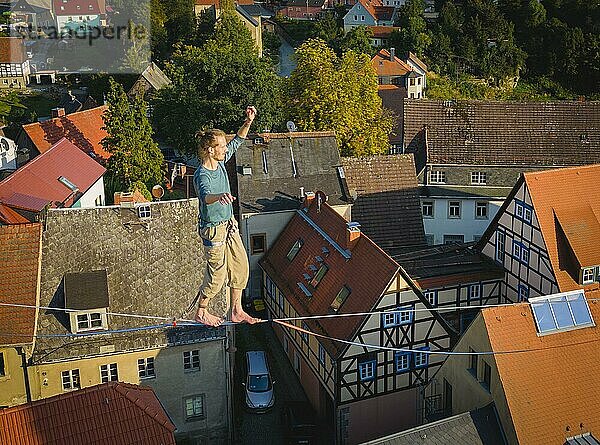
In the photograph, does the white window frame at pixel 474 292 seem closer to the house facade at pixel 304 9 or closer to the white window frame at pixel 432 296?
the white window frame at pixel 432 296

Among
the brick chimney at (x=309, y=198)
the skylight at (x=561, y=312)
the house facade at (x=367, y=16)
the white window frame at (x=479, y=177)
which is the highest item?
the house facade at (x=367, y=16)

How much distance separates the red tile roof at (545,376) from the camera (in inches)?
757

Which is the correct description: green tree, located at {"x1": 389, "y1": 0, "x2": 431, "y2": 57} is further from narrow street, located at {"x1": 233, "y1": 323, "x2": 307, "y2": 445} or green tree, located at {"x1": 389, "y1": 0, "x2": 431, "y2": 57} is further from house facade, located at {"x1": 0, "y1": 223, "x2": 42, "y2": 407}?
house facade, located at {"x1": 0, "y1": 223, "x2": 42, "y2": 407}

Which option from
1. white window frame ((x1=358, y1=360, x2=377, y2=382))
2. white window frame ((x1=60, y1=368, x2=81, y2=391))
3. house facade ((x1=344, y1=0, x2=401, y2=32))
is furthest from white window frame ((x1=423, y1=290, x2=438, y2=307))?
house facade ((x1=344, y1=0, x2=401, y2=32))

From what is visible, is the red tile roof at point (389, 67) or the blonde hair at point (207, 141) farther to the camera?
the red tile roof at point (389, 67)

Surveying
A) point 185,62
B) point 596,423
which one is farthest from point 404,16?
point 596,423

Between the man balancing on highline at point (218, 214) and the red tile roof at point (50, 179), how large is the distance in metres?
19.2

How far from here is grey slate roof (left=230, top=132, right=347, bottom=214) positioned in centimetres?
3225

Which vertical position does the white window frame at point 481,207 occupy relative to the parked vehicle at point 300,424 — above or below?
above

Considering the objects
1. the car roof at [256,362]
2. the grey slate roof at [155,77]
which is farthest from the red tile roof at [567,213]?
the grey slate roof at [155,77]

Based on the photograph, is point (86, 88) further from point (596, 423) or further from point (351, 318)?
point (596, 423)

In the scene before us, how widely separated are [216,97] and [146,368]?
23.5m

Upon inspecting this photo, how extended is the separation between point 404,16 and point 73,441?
6848 centimetres

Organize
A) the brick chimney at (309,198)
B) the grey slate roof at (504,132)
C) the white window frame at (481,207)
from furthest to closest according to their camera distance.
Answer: the grey slate roof at (504,132) → the white window frame at (481,207) → the brick chimney at (309,198)
